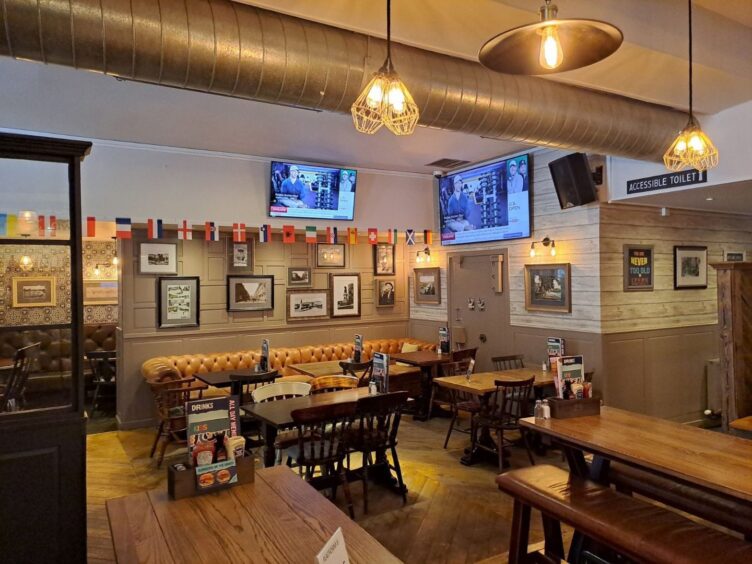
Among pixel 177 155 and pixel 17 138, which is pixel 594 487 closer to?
pixel 17 138

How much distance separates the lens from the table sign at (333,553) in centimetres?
125

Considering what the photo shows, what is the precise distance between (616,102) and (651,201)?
1.78 metres

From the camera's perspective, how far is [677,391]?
19.5ft

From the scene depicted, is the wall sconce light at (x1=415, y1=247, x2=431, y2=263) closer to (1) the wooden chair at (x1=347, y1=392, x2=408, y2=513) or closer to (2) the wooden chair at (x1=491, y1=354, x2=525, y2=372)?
(2) the wooden chair at (x1=491, y1=354, x2=525, y2=372)

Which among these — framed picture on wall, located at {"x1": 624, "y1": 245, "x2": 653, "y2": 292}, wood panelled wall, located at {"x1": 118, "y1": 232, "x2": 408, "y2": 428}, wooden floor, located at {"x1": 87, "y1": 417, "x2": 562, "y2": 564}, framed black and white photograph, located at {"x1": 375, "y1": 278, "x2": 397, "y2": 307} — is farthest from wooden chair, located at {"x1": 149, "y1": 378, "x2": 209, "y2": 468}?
framed picture on wall, located at {"x1": 624, "y1": 245, "x2": 653, "y2": 292}

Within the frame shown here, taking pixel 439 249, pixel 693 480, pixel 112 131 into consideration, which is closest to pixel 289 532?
pixel 693 480

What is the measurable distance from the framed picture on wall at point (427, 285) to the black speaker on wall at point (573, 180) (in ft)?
8.60

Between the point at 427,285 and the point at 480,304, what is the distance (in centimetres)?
133

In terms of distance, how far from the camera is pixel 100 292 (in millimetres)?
8695

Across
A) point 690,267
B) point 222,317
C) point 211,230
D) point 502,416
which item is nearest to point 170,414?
point 211,230

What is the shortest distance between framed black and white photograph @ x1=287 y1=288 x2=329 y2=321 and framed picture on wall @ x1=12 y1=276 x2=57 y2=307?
188 inches

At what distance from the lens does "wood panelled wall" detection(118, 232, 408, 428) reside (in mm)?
6281

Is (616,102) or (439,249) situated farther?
(439,249)

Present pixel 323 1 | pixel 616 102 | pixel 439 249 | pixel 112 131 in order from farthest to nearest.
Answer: pixel 439 249
pixel 112 131
pixel 616 102
pixel 323 1
